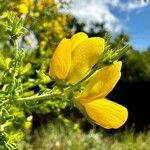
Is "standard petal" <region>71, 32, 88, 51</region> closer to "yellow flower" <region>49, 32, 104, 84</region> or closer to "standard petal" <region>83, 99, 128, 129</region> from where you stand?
"yellow flower" <region>49, 32, 104, 84</region>

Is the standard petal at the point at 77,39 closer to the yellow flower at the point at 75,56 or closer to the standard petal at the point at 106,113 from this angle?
the yellow flower at the point at 75,56

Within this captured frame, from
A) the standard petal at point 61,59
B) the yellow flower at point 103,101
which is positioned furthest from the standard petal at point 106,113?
the standard petal at point 61,59

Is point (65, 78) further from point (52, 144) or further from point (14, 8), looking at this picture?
point (52, 144)

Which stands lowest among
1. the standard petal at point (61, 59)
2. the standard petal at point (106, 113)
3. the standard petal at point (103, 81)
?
the standard petal at point (106, 113)

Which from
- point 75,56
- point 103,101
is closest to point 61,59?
point 75,56

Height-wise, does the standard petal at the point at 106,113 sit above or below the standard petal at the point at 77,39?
below

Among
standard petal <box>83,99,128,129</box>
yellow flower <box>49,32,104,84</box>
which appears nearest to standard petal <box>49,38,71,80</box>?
yellow flower <box>49,32,104,84</box>
